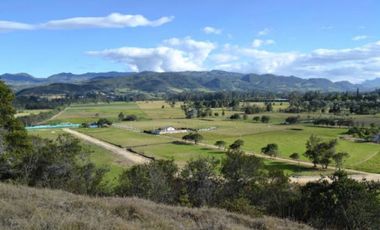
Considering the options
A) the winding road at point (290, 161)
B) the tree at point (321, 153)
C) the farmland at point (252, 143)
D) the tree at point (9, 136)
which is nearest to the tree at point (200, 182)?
the tree at point (9, 136)

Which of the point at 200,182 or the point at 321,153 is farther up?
the point at 200,182

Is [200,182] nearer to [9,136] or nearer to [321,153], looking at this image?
[9,136]

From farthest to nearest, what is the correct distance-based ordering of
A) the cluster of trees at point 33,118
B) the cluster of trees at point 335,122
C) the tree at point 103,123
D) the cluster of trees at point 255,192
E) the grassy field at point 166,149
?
the cluster of trees at point 33,118 → the tree at point 103,123 → the cluster of trees at point 335,122 → the grassy field at point 166,149 → the cluster of trees at point 255,192

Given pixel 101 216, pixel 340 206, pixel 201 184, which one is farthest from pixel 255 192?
pixel 101 216

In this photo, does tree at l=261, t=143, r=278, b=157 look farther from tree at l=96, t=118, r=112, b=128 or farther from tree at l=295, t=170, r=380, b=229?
tree at l=96, t=118, r=112, b=128

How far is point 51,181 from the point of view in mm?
34312

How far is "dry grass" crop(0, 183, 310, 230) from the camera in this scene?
988 cm

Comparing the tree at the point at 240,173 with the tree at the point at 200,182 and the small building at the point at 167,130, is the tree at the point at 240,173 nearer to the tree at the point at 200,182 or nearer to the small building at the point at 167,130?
the tree at the point at 200,182

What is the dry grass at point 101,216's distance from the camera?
32.4 ft

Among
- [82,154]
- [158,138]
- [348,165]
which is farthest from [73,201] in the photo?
[158,138]

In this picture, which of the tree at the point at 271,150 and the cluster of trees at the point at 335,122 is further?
the cluster of trees at the point at 335,122

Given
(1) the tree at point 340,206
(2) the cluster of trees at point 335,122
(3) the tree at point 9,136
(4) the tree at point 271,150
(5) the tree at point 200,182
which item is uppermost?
(3) the tree at point 9,136

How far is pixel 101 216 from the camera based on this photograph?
11609 millimetres

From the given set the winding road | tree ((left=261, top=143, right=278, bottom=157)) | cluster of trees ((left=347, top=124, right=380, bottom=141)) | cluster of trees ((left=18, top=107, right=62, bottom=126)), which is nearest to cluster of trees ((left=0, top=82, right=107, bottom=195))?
the winding road
